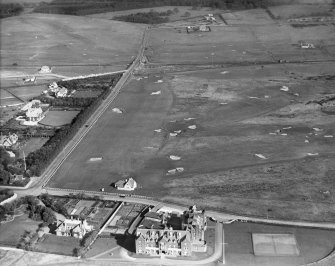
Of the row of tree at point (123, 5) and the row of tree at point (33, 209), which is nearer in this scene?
the row of tree at point (33, 209)

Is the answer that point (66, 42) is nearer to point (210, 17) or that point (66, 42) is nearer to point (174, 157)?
point (210, 17)

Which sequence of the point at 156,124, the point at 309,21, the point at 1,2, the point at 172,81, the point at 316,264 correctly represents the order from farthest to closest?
the point at 1,2
the point at 309,21
the point at 172,81
the point at 156,124
the point at 316,264

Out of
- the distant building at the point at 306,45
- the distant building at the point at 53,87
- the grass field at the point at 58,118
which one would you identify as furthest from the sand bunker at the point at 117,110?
the distant building at the point at 306,45

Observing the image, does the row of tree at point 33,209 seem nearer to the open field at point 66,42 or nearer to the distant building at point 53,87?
the distant building at point 53,87

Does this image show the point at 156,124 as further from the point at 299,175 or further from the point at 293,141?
the point at 299,175

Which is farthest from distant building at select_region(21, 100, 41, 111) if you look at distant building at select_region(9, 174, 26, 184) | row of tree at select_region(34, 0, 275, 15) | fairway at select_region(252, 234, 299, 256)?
row of tree at select_region(34, 0, 275, 15)

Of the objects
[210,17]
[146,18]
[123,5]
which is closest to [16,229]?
[146,18]

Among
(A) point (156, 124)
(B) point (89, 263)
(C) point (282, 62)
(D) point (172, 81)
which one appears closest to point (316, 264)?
(B) point (89, 263)
